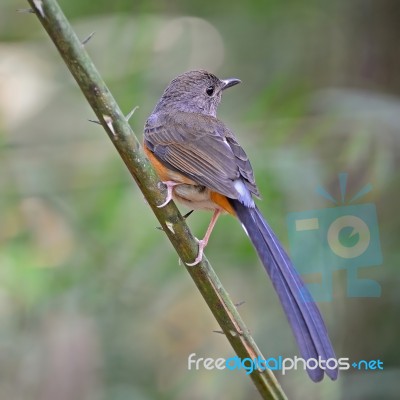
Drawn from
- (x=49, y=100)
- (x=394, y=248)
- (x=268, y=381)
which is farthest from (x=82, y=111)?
(x=268, y=381)

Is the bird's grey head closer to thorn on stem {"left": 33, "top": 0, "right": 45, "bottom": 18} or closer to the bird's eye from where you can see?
the bird's eye

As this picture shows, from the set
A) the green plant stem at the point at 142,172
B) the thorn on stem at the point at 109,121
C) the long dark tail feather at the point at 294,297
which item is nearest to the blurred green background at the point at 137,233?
the long dark tail feather at the point at 294,297

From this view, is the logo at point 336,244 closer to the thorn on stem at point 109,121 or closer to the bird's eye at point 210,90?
the bird's eye at point 210,90

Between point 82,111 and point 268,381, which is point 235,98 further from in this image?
point 268,381

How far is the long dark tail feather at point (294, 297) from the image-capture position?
240 cm

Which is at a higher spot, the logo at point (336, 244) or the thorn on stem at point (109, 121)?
the thorn on stem at point (109, 121)

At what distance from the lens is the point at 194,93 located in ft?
14.6

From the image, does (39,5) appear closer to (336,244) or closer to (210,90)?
(210,90)

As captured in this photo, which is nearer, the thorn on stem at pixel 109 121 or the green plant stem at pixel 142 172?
the green plant stem at pixel 142 172

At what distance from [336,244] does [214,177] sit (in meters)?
1.28

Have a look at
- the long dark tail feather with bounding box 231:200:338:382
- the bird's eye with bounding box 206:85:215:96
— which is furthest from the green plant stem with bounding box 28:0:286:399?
the bird's eye with bounding box 206:85:215:96

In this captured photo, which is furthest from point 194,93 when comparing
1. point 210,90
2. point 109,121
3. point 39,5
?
point 39,5

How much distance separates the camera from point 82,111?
5.36 meters

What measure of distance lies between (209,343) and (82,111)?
6.02 feet
